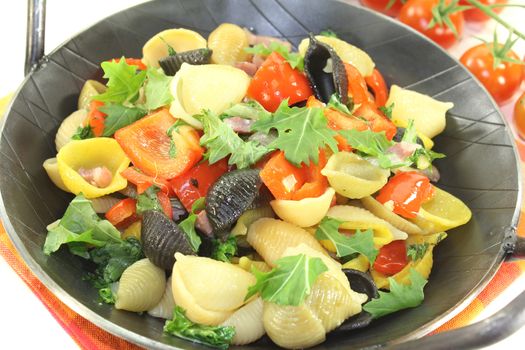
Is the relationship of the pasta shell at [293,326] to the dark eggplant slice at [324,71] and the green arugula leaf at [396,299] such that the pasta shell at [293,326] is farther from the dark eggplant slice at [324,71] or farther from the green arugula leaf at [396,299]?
the dark eggplant slice at [324,71]

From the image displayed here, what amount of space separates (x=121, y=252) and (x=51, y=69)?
99cm

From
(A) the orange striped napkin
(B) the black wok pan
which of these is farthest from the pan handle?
(A) the orange striped napkin

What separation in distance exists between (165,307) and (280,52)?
1.30m

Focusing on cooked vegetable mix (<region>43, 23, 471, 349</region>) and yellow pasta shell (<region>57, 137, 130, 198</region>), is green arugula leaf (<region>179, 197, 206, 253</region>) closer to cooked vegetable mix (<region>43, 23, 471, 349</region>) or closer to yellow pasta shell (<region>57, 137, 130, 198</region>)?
cooked vegetable mix (<region>43, 23, 471, 349</region>)

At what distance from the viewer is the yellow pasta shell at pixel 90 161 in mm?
2408

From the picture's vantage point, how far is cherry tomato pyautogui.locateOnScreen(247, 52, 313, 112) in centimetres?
264

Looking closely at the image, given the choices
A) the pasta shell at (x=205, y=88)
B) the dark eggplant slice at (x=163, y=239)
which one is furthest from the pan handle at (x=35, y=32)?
the dark eggplant slice at (x=163, y=239)

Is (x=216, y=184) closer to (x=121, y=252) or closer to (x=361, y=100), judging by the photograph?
(x=121, y=252)

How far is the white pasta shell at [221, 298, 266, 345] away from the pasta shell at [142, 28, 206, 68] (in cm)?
139

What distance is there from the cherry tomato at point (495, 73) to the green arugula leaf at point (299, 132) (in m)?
1.65

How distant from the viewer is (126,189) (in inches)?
97.3

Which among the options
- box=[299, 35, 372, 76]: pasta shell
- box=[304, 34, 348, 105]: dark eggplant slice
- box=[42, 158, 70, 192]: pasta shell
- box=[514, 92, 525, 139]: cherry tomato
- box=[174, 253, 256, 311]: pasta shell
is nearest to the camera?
box=[174, 253, 256, 311]: pasta shell

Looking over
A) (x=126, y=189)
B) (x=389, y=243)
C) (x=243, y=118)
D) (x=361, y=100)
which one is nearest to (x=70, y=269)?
(x=126, y=189)

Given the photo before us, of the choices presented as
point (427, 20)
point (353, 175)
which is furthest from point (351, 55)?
point (427, 20)
